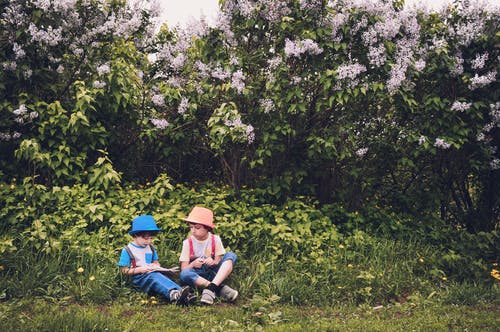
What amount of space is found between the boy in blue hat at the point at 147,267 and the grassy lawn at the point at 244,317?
0.13 m

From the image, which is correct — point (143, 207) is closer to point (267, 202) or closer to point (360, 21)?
point (267, 202)

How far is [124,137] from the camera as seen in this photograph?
689 cm

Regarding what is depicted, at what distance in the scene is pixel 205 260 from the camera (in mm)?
4801

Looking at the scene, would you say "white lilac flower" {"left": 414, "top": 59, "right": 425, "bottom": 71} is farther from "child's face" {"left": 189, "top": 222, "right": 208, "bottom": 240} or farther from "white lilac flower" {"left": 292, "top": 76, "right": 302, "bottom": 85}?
"child's face" {"left": 189, "top": 222, "right": 208, "bottom": 240}

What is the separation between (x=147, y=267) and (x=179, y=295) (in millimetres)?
528

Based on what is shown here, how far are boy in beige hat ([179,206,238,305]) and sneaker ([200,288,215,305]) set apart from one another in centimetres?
5

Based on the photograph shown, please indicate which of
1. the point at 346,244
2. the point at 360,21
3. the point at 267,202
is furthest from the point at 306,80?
the point at 346,244

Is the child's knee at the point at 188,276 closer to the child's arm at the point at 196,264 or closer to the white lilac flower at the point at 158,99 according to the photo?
the child's arm at the point at 196,264

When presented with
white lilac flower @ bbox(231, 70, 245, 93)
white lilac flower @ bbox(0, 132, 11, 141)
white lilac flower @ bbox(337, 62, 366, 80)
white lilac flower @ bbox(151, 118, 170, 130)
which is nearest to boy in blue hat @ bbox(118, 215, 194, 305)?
white lilac flower @ bbox(151, 118, 170, 130)

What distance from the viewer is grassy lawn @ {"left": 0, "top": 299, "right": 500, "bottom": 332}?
3633 millimetres

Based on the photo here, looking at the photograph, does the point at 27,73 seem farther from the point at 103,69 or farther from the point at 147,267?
the point at 147,267

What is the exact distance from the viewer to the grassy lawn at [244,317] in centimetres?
363

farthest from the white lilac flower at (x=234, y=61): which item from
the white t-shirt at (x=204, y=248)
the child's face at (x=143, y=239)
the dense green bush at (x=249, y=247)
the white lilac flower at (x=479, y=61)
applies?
the white lilac flower at (x=479, y=61)

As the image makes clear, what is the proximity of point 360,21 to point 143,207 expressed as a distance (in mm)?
3534
